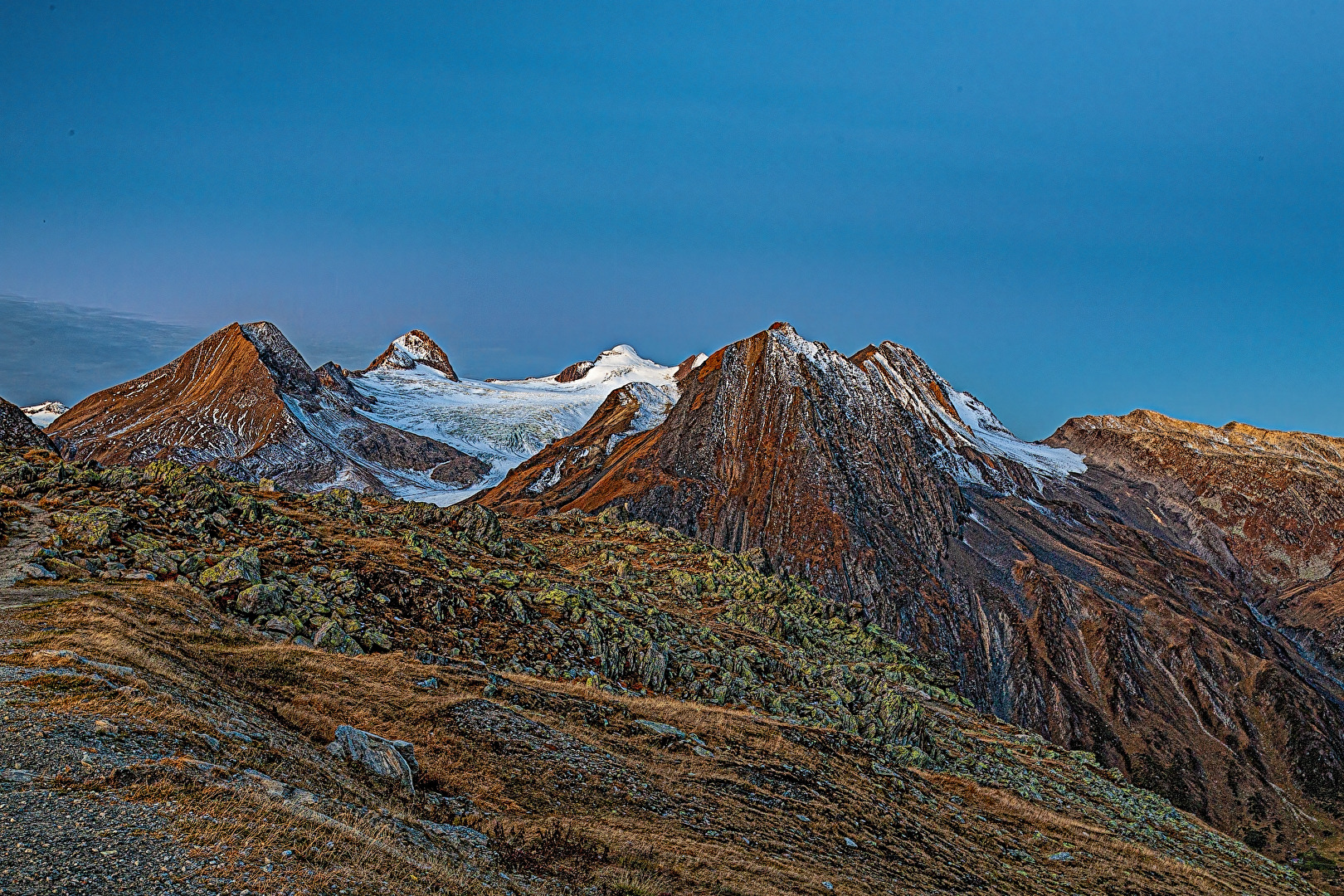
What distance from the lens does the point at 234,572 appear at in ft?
87.8

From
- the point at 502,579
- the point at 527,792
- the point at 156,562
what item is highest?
the point at 502,579

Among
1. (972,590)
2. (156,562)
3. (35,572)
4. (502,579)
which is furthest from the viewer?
(972,590)

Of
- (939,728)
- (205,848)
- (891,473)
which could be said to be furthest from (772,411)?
(205,848)

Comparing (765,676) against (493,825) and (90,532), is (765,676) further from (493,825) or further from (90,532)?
(90,532)

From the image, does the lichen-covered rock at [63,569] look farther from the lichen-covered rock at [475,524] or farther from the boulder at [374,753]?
the lichen-covered rock at [475,524]

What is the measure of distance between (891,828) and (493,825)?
1311cm

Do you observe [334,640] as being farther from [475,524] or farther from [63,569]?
[475,524]

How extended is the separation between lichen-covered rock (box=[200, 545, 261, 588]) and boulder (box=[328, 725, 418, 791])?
11.5 m

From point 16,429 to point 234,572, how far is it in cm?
3072

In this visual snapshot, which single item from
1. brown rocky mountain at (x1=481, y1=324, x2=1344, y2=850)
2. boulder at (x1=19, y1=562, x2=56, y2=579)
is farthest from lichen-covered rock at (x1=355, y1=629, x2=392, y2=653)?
brown rocky mountain at (x1=481, y1=324, x2=1344, y2=850)

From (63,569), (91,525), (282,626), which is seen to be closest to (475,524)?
(282,626)

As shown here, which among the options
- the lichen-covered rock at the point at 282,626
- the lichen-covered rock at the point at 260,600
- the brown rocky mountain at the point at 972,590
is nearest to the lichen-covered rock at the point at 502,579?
the lichen-covered rock at the point at 260,600

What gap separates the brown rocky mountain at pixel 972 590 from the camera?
Answer: 509 ft

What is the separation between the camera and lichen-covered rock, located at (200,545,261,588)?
2636cm
